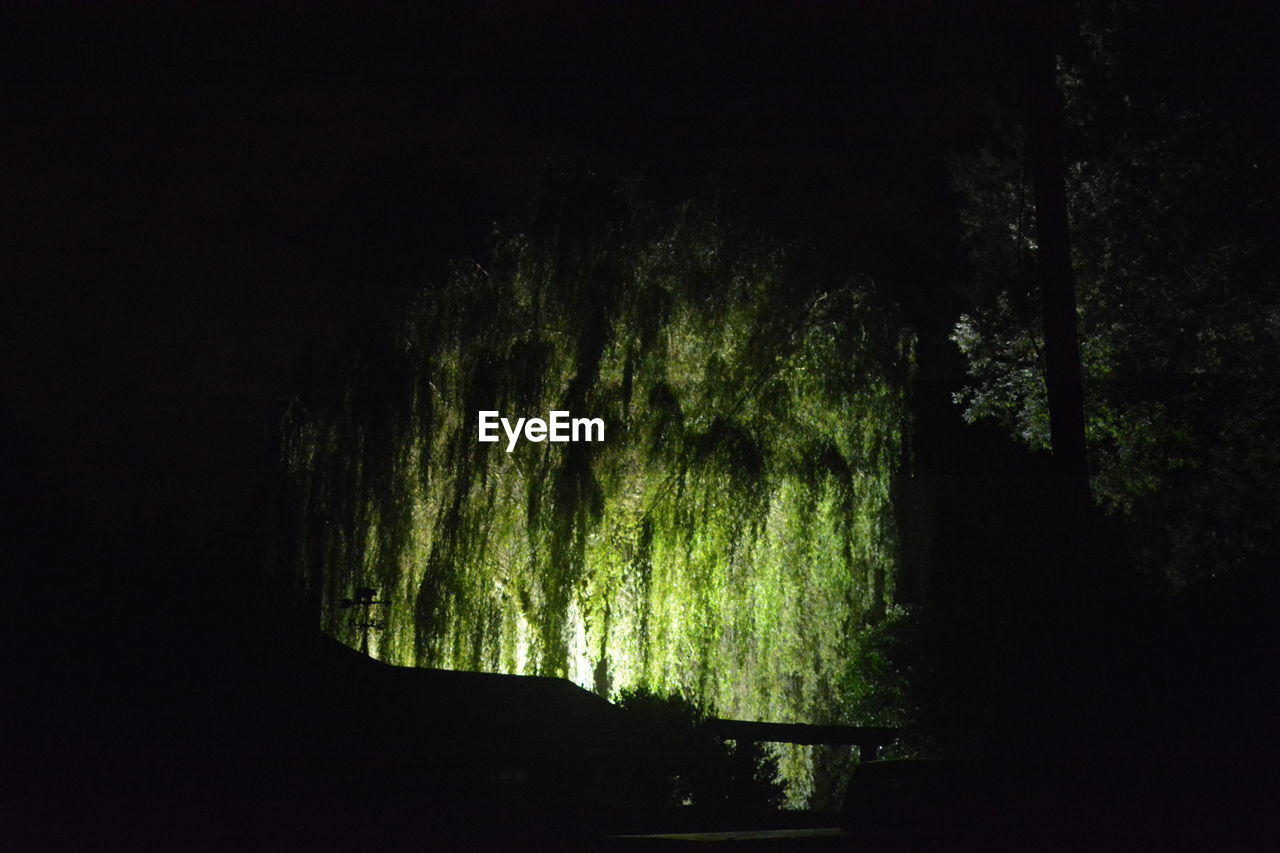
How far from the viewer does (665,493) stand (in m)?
17.4

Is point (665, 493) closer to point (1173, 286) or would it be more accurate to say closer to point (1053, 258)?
point (1053, 258)

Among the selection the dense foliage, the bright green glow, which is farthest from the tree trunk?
the dense foliage

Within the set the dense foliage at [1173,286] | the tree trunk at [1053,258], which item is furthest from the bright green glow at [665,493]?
the dense foliage at [1173,286]

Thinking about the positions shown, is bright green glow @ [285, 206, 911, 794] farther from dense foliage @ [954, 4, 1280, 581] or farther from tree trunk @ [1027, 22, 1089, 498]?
dense foliage @ [954, 4, 1280, 581]

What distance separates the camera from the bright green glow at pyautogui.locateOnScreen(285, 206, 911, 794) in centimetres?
1709

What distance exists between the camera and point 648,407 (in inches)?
691

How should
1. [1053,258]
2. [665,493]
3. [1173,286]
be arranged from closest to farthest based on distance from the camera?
[1053,258] < [665,493] < [1173,286]

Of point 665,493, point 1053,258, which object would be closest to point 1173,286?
point 1053,258

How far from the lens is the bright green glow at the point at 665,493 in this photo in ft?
56.1

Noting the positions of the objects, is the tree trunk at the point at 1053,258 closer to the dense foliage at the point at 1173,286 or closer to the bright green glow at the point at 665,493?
the bright green glow at the point at 665,493

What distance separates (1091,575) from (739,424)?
5.03m

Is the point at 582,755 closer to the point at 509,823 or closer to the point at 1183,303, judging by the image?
the point at 509,823

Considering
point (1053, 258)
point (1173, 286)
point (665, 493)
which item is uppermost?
point (1173, 286)

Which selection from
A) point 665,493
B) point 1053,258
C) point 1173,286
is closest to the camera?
point 1053,258
